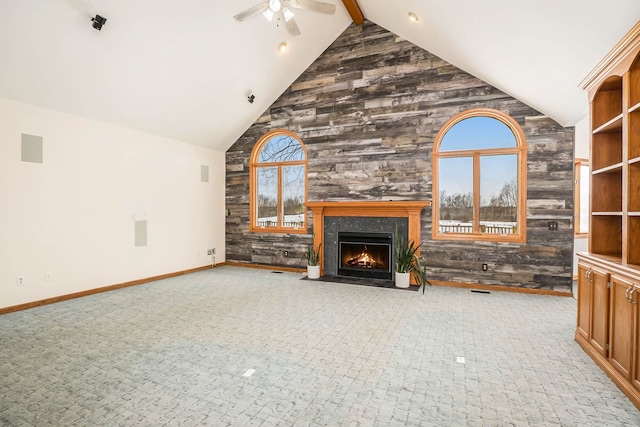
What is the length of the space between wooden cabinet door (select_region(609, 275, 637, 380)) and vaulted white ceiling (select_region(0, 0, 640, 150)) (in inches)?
75.3

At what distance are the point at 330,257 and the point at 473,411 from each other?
14.1 feet

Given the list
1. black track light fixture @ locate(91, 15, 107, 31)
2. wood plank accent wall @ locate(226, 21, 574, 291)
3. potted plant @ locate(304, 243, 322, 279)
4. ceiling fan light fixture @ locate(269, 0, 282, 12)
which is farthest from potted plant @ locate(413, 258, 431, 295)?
black track light fixture @ locate(91, 15, 107, 31)

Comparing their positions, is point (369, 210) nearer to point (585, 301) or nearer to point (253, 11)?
point (585, 301)

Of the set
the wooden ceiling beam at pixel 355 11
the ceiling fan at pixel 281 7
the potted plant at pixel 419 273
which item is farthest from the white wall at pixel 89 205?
the potted plant at pixel 419 273

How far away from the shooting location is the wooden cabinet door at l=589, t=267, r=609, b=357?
256 centimetres

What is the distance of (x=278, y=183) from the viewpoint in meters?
6.92

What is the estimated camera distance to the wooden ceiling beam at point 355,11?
5320 millimetres

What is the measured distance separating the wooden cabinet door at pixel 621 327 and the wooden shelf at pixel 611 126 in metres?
1.24

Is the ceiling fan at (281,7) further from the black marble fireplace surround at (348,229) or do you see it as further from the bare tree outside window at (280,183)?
the black marble fireplace surround at (348,229)

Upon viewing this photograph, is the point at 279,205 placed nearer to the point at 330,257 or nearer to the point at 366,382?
the point at 330,257

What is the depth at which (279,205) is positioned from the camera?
6.90 meters

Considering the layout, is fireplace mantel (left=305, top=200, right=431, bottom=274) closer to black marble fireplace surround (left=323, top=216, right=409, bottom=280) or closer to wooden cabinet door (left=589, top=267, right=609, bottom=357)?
black marble fireplace surround (left=323, top=216, right=409, bottom=280)

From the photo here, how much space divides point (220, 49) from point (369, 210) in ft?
11.5

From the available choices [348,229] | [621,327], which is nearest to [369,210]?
[348,229]
